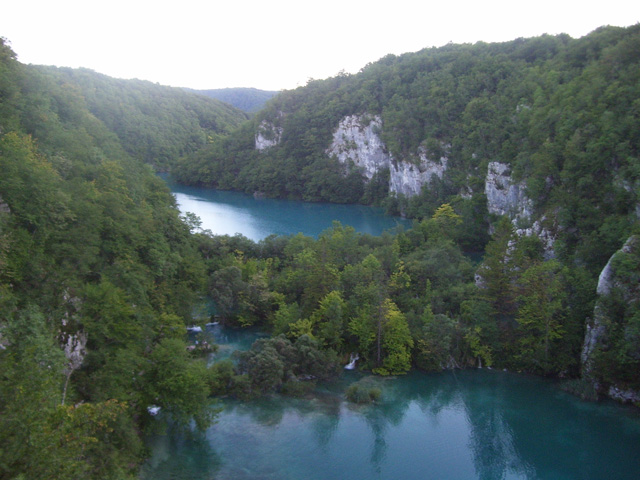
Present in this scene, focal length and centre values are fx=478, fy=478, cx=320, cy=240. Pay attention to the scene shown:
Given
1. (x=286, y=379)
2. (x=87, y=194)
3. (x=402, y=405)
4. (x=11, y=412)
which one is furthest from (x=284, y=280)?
(x=11, y=412)

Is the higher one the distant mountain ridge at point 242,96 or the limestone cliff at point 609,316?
the distant mountain ridge at point 242,96

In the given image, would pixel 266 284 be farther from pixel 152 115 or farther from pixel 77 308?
pixel 152 115

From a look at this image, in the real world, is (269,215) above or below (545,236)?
below

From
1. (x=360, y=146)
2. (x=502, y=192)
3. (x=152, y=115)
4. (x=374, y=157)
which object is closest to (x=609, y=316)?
(x=502, y=192)

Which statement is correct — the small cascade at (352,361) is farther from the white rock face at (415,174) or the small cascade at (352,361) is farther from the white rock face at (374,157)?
the white rock face at (374,157)

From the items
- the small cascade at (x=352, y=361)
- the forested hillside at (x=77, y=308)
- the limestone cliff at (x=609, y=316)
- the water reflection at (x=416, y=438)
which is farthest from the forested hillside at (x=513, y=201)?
the forested hillside at (x=77, y=308)

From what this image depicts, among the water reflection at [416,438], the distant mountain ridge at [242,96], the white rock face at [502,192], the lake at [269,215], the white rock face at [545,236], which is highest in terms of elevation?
the distant mountain ridge at [242,96]
